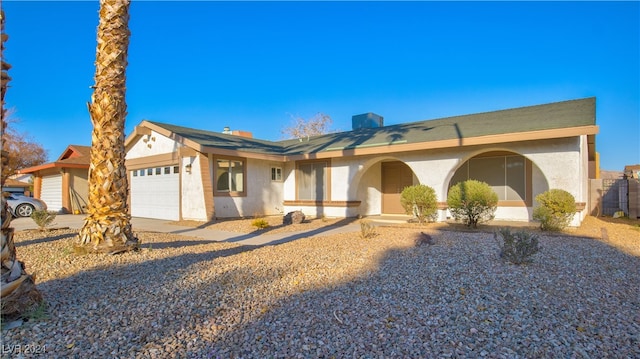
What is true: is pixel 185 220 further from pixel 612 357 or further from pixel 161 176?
pixel 612 357

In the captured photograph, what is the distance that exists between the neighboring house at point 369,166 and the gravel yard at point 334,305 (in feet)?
16.6

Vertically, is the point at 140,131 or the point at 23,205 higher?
the point at 140,131

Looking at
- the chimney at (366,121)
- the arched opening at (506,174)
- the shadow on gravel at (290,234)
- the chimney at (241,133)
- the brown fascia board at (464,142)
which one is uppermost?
the chimney at (366,121)

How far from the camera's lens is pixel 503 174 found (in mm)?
12492

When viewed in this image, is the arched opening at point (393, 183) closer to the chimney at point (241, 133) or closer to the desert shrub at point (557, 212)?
the desert shrub at point (557, 212)

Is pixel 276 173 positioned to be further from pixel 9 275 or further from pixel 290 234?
pixel 9 275

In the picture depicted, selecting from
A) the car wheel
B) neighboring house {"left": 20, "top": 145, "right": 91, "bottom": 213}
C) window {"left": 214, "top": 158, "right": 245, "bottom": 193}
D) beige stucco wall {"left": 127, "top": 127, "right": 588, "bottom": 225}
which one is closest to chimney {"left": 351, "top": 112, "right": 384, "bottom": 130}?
beige stucco wall {"left": 127, "top": 127, "right": 588, "bottom": 225}

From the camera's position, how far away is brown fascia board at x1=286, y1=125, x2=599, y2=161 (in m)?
9.72

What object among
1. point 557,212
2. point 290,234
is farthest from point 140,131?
point 557,212

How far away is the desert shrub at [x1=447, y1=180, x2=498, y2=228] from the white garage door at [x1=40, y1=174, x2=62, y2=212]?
66.7ft

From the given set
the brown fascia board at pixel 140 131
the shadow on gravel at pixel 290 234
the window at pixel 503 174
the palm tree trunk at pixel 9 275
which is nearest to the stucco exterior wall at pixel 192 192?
the brown fascia board at pixel 140 131

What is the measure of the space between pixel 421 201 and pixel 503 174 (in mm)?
3693

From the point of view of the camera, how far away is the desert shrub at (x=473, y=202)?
32.2 feet

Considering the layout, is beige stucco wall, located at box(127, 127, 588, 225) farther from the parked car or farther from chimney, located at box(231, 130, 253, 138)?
chimney, located at box(231, 130, 253, 138)
